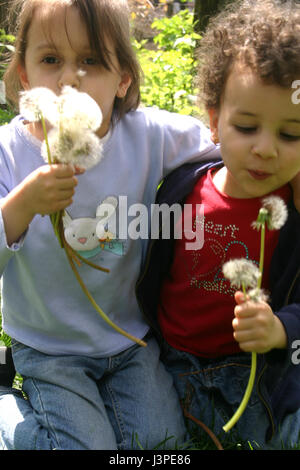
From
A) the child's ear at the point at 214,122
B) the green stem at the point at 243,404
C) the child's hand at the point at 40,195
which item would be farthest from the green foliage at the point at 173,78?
the green stem at the point at 243,404

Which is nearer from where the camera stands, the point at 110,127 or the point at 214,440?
the point at 214,440

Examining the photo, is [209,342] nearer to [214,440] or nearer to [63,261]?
[214,440]

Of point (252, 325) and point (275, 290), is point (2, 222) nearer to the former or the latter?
point (252, 325)

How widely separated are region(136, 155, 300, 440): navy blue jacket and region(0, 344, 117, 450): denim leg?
1.13ft

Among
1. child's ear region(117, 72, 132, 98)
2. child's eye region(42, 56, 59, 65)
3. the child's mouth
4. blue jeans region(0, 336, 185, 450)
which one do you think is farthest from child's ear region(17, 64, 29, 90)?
blue jeans region(0, 336, 185, 450)

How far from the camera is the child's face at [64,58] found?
68.9 inches

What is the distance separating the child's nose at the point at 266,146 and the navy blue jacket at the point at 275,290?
0.28m

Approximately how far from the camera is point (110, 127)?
205 cm

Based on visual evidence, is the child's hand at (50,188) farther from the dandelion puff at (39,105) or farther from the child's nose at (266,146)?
the child's nose at (266,146)

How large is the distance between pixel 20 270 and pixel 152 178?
0.58 m

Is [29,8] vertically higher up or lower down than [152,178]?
higher up

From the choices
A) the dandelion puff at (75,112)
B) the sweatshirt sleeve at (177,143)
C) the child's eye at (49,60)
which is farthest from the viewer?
the sweatshirt sleeve at (177,143)

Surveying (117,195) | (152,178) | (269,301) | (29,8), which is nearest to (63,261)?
(117,195)

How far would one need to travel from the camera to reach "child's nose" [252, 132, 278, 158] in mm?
1661
